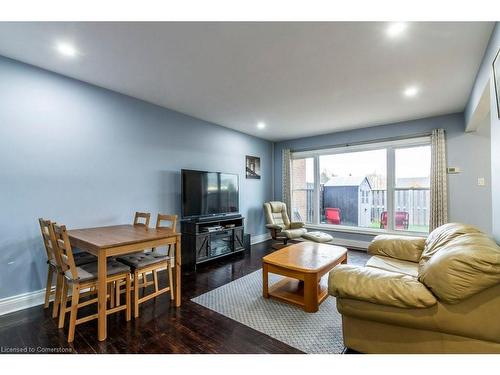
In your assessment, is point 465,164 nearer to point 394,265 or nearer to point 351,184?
point 351,184

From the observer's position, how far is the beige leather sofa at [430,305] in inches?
49.1

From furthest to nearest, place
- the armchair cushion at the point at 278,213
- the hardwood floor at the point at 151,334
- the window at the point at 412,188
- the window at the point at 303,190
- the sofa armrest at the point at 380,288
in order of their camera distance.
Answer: the window at the point at 303,190, the armchair cushion at the point at 278,213, the window at the point at 412,188, the hardwood floor at the point at 151,334, the sofa armrest at the point at 380,288

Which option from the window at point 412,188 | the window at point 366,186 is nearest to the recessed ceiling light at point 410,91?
the window at point 366,186

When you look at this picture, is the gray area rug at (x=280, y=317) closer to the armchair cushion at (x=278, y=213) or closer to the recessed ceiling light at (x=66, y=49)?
the armchair cushion at (x=278, y=213)

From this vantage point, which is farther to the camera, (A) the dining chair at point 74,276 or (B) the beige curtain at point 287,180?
(B) the beige curtain at point 287,180

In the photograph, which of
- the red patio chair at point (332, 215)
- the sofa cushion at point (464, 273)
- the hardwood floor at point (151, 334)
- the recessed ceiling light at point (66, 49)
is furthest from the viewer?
the red patio chair at point (332, 215)

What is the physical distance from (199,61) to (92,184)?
6.34 feet

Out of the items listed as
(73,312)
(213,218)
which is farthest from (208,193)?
(73,312)

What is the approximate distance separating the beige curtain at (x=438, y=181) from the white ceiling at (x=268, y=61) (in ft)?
1.65

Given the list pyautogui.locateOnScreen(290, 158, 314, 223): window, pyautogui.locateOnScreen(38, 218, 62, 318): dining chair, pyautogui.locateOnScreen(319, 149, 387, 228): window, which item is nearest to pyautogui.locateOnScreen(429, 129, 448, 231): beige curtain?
pyautogui.locateOnScreen(319, 149, 387, 228): window

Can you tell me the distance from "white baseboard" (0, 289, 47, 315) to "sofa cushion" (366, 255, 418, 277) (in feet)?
11.2

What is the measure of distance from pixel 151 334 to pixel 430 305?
1997 mm

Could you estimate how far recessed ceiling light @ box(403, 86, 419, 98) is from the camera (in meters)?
2.95
